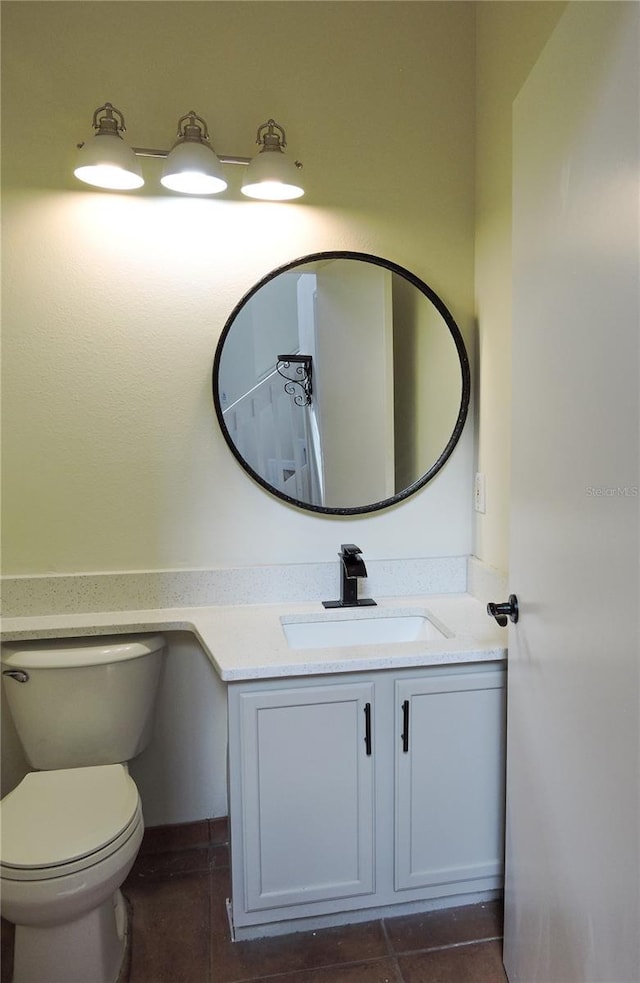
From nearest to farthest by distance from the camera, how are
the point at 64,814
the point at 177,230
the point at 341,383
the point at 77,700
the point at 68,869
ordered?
the point at 68,869 < the point at 64,814 < the point at 77,700 < the point at 177,230 < the point at 341,383

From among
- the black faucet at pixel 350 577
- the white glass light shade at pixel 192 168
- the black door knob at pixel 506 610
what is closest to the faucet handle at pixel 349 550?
the black faucet at pixel 350 577

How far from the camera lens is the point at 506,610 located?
4.92ft

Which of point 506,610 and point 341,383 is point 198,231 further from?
point 506,610

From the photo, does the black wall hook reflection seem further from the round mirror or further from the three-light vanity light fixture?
the three-light vanity light fixture

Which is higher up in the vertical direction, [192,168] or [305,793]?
[192,168]

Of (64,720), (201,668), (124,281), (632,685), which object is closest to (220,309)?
(124,281)

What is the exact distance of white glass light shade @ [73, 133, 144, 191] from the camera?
5.68 ft

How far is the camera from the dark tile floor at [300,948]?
1.60 metres

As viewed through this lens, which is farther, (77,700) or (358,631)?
(358,631)

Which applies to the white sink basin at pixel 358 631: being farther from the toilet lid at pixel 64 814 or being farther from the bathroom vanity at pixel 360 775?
the toilet lid at pixel 64 814

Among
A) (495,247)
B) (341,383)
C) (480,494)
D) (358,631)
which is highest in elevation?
(495,247)

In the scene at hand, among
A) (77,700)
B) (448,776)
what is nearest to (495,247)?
(448,776)

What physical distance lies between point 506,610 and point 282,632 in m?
0.64

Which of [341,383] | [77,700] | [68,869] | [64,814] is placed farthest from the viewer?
[341,383]
